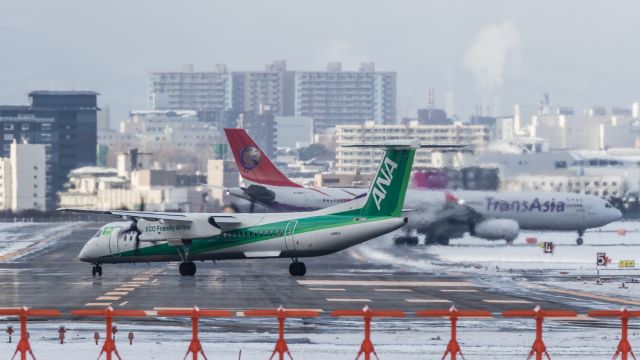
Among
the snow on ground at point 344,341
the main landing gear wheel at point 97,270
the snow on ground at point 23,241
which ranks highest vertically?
the snow on ground at point 344,341

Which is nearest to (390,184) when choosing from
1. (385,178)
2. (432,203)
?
(385,178)

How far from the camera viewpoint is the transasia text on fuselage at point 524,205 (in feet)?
318

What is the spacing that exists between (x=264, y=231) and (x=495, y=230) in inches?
1528

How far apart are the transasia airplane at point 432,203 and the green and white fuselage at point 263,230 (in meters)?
26.8

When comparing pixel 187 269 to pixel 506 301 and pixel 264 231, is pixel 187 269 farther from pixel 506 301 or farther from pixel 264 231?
pixel 506 301

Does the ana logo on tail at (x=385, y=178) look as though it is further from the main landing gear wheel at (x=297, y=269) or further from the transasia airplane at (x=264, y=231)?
the main landing gear wheel at (x=297, y=269)

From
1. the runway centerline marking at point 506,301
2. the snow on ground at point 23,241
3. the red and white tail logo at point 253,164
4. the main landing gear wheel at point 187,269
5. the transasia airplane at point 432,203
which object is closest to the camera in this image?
the runway centerline marking at point 506,301

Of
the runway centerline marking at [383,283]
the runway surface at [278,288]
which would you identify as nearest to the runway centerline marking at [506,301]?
the runway surface at [278,288]

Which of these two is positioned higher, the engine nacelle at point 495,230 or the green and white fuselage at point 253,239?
the green and white fuselage at point 253,239

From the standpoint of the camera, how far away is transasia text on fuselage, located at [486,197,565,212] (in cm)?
9706

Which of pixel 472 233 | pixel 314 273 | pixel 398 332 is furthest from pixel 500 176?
pixel 398 332

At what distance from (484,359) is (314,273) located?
102ft

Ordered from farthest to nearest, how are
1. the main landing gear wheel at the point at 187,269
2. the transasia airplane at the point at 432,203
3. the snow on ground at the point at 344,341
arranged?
the transasia airplane at the point at 432,203 → the main landing gear wheel at the point at 187,269 → the snow on ground at the point at 344,341

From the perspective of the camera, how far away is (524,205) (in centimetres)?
9962
